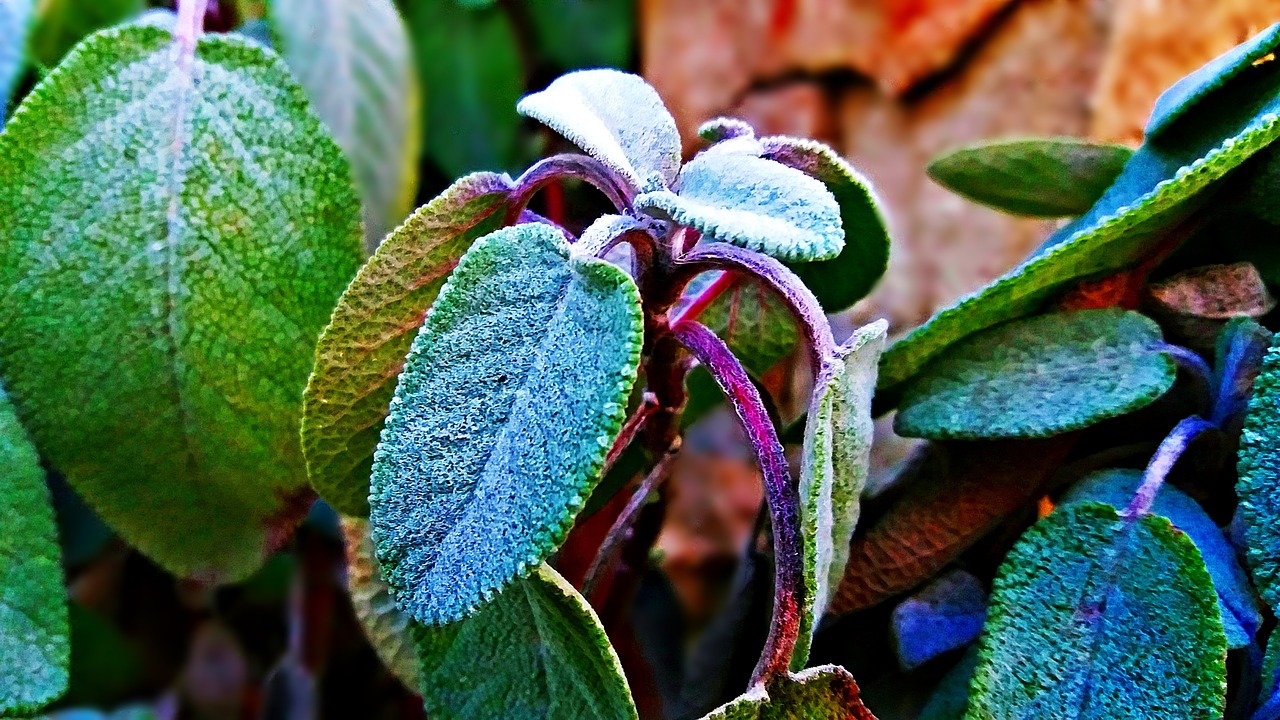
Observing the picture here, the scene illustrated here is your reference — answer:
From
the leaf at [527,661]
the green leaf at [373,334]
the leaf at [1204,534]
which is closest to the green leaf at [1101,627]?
the leaf at [1204,534]

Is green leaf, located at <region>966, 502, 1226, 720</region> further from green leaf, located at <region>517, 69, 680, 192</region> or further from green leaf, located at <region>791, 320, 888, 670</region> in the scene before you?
green leaf, located at <region>517, 69, 680, 192</region>

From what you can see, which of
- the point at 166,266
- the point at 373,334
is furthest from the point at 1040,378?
the point at 166,266

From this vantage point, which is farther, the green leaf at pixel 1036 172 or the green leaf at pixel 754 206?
the green leaf at pixel 1036 172

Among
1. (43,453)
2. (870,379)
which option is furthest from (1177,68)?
(43,453)

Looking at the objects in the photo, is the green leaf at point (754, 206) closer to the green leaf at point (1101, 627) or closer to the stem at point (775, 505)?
the stem at point (775, 505)

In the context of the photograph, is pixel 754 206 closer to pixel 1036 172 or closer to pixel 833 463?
pixel 833 463

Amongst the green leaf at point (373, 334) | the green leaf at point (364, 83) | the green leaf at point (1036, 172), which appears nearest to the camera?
the green leaf at point (373, 334)

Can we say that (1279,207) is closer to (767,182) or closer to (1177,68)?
(767,182)

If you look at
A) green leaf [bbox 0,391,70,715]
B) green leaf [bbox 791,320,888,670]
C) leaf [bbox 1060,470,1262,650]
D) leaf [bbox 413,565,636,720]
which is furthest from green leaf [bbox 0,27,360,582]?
leaf [bbox 1060,470,1262,650]
